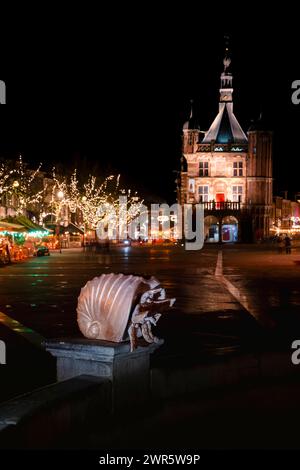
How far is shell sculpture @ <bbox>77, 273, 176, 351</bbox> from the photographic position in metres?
6.91

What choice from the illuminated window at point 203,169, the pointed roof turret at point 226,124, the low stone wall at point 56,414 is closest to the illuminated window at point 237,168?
the pointed roof turret at point 226,124

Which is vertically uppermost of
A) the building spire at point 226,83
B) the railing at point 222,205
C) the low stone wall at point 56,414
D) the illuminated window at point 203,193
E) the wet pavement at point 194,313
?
the building spire at point 226,83

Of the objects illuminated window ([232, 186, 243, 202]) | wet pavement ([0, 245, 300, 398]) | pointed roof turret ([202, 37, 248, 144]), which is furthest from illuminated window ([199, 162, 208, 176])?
wet pavement ([0, 245, 300, 398])

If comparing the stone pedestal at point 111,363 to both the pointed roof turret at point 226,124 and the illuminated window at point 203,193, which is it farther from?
the pointed roof turret at point 226,124

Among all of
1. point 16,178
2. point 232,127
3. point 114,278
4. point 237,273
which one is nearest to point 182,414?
point 114,278

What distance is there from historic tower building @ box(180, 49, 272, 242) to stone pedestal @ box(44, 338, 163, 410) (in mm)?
88666

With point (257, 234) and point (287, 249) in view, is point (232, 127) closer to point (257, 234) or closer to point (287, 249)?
point (257, 234)

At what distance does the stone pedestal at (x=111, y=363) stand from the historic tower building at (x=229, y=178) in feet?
291

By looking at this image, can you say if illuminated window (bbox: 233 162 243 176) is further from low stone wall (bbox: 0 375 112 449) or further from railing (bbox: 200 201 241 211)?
low stone wall (bbox: 0 375 112 449)

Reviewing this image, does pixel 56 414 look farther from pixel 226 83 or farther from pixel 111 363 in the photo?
pixel 226 83

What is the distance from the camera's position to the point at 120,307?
6902 mm

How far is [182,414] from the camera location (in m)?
7.38

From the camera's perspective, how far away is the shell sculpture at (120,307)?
6.91m
